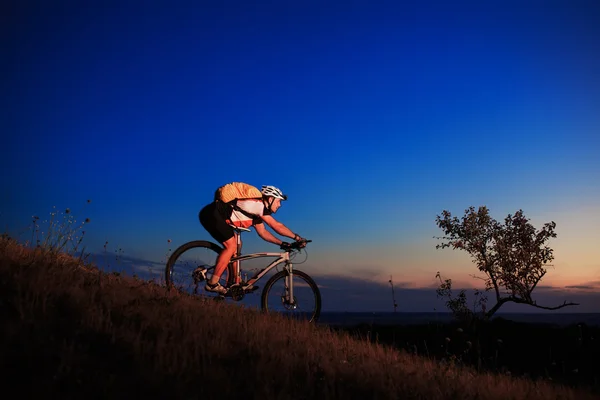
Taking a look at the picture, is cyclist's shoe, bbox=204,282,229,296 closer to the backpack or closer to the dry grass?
the backpack

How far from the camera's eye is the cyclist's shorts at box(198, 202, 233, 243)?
34.7ft

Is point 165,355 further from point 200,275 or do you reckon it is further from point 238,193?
point 200,275

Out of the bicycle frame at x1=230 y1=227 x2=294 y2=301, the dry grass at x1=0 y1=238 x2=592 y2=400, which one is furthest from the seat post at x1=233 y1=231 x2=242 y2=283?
the dry grass at x1=0 y1=238 x2=592 y2=400

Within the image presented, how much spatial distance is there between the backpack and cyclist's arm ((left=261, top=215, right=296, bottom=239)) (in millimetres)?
487

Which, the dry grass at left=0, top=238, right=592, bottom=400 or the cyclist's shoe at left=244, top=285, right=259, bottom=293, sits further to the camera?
the cyclist's shoe at left=244, top=285, right=259, bottom=293

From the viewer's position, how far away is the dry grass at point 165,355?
4.89m

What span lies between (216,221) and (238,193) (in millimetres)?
772

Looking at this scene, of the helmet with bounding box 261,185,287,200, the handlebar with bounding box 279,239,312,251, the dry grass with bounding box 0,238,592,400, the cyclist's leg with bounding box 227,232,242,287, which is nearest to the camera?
the dry grass with bounding box 0,238,592,400

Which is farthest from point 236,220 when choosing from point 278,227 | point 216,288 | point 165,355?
point 165,355

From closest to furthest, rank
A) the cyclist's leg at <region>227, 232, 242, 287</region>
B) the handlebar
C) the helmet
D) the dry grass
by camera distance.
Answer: the dry grass, the helmet, the handlebar, the cyclist's leg at <region>227, 232, 242, 287</region>

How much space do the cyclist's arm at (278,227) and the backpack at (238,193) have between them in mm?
487

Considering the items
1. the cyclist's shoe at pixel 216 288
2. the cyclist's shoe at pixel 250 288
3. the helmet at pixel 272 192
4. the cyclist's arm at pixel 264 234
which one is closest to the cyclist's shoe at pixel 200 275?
the cyclist's shoe at pixel 216 288

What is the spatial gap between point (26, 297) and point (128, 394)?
2415mm

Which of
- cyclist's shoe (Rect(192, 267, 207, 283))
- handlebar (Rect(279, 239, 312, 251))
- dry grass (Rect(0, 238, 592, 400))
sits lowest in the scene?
dry grass (Rect(0, 238, 592, 400))
